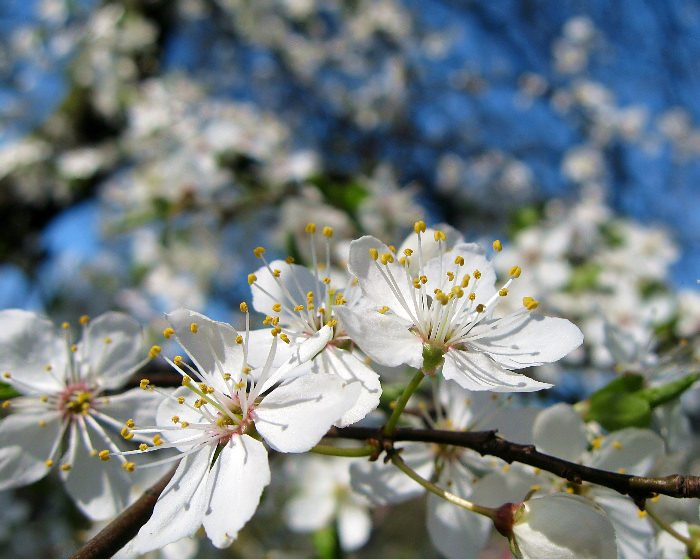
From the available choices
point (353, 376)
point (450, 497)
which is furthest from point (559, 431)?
point (353, 376)

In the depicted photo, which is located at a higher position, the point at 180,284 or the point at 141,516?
the point at 141,516

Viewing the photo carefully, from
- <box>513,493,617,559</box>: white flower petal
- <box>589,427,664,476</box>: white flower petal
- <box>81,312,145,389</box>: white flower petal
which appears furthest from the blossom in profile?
<box>81,312,145,389</box>: white flower petal

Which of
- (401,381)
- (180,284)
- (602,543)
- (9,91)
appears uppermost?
(602,543)

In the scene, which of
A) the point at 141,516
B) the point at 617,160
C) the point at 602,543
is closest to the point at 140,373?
the point at 141,516

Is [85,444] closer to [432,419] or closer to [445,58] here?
[432,419]

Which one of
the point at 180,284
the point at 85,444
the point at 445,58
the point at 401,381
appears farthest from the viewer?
the point at 445,58

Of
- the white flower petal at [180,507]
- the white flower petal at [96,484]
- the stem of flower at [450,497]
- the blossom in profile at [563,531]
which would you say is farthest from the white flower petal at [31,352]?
the blossom in profile at [563,531]

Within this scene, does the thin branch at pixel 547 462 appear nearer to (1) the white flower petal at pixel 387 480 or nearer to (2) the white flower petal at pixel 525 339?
(2) the white flower petal at pixel 525 339
